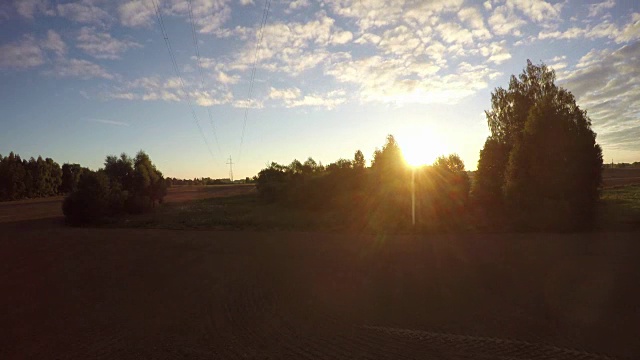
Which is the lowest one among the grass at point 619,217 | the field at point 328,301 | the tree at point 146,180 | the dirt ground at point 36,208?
the field at point 328,301

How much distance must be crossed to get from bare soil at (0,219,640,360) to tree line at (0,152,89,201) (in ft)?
203

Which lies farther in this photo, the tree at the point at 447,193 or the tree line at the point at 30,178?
the tree line at the point at 30,178

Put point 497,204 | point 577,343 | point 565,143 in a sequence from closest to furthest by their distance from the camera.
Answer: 1. point 577,343
2. point 565,143
3. point 497,204

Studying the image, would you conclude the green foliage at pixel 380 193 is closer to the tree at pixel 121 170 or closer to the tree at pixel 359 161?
the tree at pixel 359 161

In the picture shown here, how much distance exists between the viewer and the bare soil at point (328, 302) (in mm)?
6672

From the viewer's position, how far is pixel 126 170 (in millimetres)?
41281

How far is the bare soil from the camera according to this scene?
6672 millimetres

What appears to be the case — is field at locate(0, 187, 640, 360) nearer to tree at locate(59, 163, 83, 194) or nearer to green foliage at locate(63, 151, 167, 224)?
green foliage at locate(63, 151, 167, 224)

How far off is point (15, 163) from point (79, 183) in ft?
185

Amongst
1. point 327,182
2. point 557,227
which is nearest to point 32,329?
point 557,227

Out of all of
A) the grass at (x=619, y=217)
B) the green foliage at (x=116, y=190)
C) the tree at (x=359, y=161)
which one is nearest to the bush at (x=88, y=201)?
the green foliage at (x=116, y=190)

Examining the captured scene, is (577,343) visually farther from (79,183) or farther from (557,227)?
(79,183)

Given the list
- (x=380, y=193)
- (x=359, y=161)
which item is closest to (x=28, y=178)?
(x=359, y=161)

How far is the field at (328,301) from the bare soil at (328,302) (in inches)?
1.6
